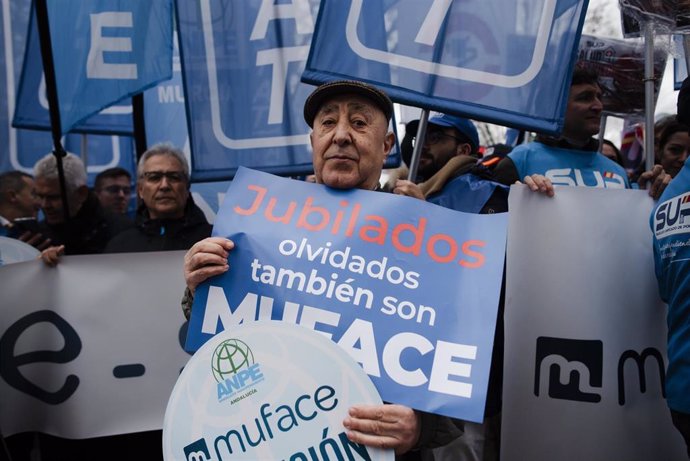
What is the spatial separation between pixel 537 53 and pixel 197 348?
186 centimetres

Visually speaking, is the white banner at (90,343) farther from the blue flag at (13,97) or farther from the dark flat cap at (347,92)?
the blue flag at (13,97)

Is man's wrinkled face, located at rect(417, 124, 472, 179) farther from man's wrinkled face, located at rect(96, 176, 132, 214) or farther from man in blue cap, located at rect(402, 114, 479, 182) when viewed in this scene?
man's wrinkled face, located at rect(96, 176, 132, 214)

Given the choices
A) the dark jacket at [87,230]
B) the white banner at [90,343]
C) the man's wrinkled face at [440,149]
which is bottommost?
the white banner at [90,343]

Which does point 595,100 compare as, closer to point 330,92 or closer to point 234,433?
point 330,92

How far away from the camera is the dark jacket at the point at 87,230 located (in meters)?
4.02

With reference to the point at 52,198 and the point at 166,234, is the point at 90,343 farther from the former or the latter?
the point at 52,198

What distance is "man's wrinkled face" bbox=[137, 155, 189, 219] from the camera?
3.47m

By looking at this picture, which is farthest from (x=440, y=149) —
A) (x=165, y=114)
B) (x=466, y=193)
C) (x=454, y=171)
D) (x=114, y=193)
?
(x=114, y=193)

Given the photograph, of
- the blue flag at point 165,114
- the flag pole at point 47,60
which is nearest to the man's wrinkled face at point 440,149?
→ the flag pole at point 47,60

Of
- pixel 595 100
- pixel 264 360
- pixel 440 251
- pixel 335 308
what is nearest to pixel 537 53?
Result: pixel 595 100

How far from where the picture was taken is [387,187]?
2.29 meters

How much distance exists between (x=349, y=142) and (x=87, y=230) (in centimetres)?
262

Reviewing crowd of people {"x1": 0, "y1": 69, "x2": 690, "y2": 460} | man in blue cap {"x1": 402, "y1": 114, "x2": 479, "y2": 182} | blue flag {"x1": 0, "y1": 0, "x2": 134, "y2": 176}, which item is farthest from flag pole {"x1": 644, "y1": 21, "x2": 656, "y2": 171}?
blue flag {"x1": 0, "y1": 0, "x2": 134, "y2": 176}

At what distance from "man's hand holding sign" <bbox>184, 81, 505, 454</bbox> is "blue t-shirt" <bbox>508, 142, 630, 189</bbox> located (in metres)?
1.45
